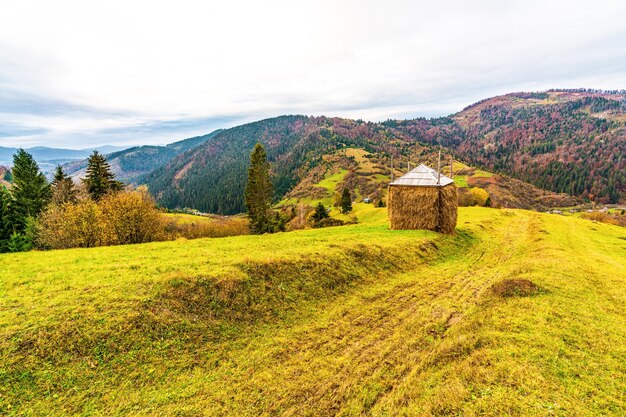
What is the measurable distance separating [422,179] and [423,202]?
8.10 feet

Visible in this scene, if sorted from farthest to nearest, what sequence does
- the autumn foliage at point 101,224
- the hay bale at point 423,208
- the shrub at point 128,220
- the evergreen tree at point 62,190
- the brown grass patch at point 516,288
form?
the evergreen tree at point 62,190 → the shrub at point 128,220 → the hay bale at point 423,208 → the autumn foliage at point 101,224 → the brown grass patch at point 516,288

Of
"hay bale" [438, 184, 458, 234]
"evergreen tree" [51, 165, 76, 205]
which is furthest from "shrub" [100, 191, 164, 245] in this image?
"hay bale" [438, 184, 458, 234]

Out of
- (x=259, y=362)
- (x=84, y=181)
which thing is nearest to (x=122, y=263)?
(x=259, y=362)

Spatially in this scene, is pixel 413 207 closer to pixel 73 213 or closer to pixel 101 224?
pixel 101 224

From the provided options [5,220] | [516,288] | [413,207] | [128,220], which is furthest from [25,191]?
[516,288]

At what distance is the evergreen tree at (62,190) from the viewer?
39906mm

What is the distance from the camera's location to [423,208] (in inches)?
1121

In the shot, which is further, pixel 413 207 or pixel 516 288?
pixel 413 207

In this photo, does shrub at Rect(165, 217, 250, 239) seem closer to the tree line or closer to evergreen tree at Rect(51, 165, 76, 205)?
the tree line

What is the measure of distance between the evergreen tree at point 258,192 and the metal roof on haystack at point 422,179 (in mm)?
29915

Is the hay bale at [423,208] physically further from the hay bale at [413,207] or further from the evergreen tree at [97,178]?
the evergreen tree at [97,178]

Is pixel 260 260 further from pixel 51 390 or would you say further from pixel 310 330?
pixel 51 390

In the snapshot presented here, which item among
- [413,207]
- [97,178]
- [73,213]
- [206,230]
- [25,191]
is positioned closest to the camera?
[73,213]

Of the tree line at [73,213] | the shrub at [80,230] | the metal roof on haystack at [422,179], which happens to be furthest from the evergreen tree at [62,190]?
the metal roof on haystack at [422,179]
